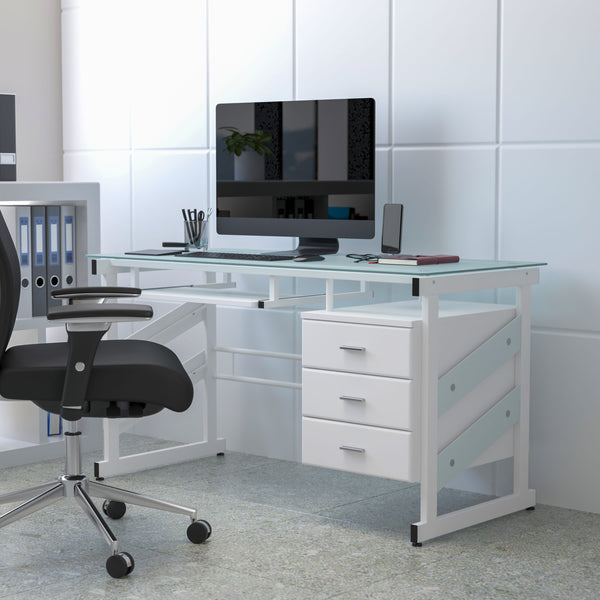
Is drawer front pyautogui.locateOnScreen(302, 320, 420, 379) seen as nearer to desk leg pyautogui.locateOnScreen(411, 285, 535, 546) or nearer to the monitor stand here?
desk leg pyautogui.locateOnScreen(411, 285, 535, 546)

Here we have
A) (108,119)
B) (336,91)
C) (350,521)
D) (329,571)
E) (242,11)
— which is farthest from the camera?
(108,119)

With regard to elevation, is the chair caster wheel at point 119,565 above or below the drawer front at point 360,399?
below

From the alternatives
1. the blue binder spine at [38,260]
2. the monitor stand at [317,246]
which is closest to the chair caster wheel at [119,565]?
the monitor stand at [317,246]

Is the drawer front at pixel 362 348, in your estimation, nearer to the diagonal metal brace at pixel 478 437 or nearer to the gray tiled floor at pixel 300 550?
the diagonal metal brace at pixel 478 437

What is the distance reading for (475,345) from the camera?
337 centimetres

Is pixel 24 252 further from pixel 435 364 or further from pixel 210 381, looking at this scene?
pixel 435 364

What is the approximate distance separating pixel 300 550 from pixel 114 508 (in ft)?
2.14

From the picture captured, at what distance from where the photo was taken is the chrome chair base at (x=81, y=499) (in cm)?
293

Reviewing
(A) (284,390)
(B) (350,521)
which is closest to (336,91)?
(A) (284,390)

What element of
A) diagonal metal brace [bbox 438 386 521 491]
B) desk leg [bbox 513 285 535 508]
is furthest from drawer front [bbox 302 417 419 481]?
desk leg [bbox 513 285 535 508]

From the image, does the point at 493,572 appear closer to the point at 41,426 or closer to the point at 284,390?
the point at 284,390

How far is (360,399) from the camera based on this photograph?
3260 mm

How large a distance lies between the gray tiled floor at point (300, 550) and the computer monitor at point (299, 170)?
2.94ft

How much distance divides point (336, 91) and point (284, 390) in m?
1.17
